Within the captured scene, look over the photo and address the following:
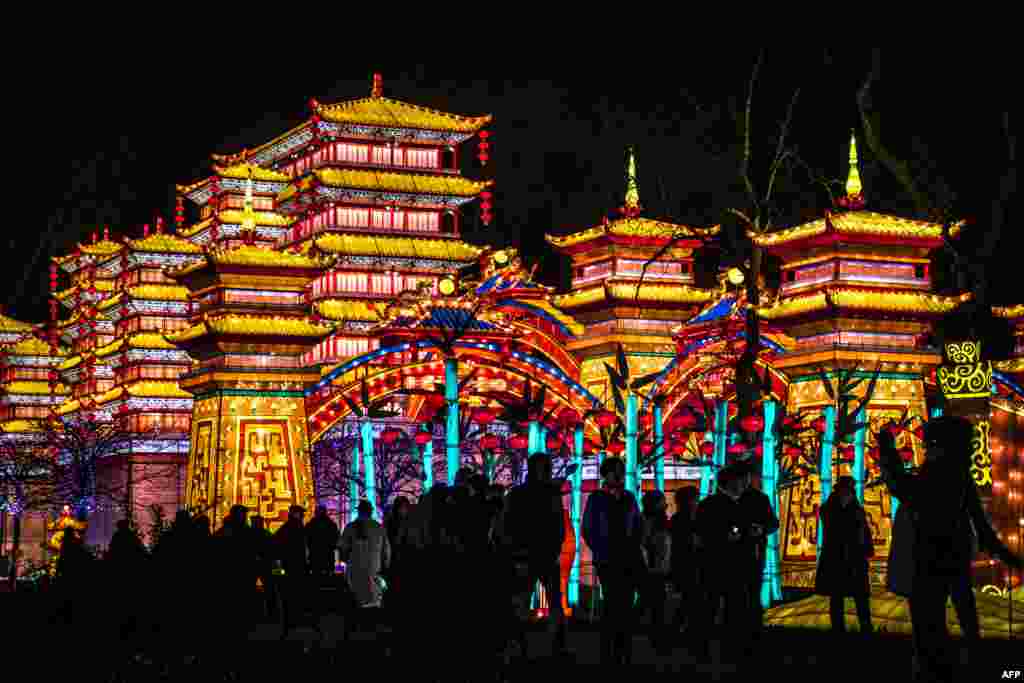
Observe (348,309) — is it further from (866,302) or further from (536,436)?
(536,436)

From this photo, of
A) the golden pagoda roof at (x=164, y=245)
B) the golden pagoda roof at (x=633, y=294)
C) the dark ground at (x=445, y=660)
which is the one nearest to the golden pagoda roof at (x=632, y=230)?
the golden pagoda roof at (x=633, y=294)

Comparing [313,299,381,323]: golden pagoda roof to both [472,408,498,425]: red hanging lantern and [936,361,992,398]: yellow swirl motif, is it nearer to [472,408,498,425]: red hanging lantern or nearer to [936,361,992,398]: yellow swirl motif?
[472,408,498,425]: red hanging lantern

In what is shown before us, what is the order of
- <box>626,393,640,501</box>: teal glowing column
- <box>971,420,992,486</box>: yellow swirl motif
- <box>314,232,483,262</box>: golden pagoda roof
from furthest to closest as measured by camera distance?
<box>314,232,483,262</box>: golden pagoda roof
<box>626,393,640,501</box>: teal glowing column
<box>971,420,992,486</box>: yellow swirl motif

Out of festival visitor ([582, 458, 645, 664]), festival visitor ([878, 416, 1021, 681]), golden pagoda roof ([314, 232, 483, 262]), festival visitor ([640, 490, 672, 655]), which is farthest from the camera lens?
golden pagoda roof ([314, 232, 483, 262])

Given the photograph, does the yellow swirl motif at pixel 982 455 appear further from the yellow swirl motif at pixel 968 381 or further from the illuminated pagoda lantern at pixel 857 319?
the illuminated pagoda lantern at pixel 857 319

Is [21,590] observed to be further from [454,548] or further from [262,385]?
[262,385]

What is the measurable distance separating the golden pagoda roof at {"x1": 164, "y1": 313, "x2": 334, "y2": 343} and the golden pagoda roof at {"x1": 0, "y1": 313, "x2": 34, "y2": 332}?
183 feet

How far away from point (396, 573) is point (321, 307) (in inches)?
2070

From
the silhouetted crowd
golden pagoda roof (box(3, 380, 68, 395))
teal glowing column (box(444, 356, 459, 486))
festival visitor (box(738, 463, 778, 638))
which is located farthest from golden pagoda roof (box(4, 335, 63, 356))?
festival visitor (box(738, 463, 778, 638))

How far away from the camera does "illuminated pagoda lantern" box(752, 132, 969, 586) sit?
33.8m

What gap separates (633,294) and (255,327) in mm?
8587

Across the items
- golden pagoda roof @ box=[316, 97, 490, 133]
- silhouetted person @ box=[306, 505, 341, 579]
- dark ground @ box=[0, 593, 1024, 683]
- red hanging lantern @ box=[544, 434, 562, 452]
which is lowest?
dark ground @ box=[0, 593, 1024, 683]

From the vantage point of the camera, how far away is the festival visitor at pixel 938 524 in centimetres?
1355

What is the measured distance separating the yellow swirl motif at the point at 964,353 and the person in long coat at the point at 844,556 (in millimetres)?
6281
